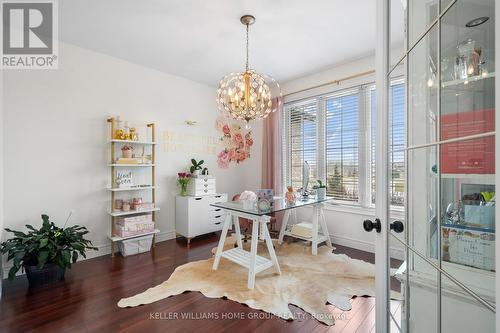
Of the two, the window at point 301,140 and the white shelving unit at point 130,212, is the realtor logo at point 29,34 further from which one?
the window at point 301,140

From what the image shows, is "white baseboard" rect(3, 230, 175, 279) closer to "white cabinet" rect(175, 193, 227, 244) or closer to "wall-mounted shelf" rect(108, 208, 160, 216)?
"white cabinet" rect(175, 193, 227, 244)

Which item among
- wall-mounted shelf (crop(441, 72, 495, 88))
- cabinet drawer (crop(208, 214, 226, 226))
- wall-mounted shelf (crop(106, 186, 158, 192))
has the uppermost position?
wall-mounted shelf (crop(441, 72, 495, 88))

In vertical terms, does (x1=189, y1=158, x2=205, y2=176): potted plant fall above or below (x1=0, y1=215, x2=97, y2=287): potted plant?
above

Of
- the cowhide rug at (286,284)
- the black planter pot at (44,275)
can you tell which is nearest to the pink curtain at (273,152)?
the cowhide rug at (286,284)

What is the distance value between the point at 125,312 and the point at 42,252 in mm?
1103

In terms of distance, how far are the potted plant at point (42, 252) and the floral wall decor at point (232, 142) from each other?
2656mm

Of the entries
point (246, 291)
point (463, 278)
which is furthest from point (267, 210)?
point (463, 278)

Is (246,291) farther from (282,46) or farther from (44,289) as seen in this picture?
(282,46)

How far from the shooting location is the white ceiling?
227 centimetres

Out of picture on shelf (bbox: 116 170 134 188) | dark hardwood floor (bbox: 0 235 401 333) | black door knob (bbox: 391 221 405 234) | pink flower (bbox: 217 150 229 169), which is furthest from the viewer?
pink flower (bbox: 217 150 229 169)

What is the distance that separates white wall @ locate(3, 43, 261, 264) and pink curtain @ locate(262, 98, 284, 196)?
4.82 ft

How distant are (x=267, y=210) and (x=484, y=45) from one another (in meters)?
2.00

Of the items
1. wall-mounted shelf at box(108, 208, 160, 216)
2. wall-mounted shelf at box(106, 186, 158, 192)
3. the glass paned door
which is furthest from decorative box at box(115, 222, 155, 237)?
the glass paned door

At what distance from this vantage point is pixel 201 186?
3.90 meters
